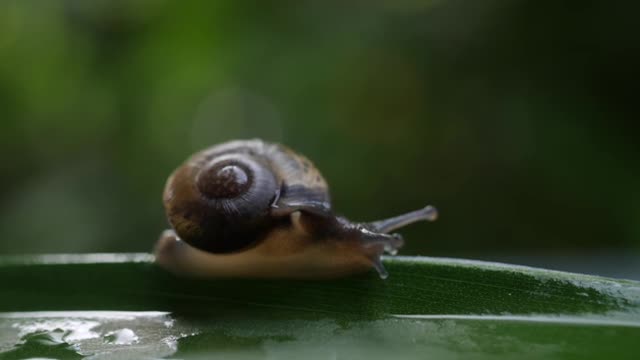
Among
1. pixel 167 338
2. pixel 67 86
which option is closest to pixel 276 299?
pixel 167 338

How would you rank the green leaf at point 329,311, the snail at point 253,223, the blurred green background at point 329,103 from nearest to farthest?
the green leaf at point 329,311 < the snail at point 253,223 < the blurred green background at point 329,103

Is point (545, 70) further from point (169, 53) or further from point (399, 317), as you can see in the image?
point (399, 317)

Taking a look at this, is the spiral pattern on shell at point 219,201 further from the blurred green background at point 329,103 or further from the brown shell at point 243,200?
the blurred green background at point 329,103

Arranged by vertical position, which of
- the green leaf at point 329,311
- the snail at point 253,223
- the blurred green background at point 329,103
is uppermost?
the blurred green background at point 329,103

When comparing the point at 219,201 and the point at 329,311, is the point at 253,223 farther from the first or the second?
the point at 329,311

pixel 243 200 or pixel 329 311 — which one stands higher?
pixel 243 200

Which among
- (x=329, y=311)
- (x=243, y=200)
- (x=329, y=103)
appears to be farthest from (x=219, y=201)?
(x=329, y=103)

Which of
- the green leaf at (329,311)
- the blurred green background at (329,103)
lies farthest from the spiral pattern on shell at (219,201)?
the blurred green background at (329,103)

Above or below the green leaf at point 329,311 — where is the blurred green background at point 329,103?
above
